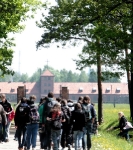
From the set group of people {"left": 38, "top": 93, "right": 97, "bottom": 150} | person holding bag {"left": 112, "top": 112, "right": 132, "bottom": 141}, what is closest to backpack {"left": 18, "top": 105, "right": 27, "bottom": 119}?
group of people {"left": 38, "top": 93, "right": 97, "bottom": 150}

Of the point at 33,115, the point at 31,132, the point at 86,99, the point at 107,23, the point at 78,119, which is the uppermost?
the point at 107,23

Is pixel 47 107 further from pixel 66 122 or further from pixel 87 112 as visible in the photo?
pixel 87 112

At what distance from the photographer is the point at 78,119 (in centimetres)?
1775

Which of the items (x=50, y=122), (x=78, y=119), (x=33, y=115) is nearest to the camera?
(x=50, y=122)

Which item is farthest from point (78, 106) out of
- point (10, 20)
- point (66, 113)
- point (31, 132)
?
point (10, 20)

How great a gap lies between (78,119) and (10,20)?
749 inches

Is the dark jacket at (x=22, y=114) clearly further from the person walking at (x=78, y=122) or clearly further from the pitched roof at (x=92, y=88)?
the pitched roof at (x=92, y=88)

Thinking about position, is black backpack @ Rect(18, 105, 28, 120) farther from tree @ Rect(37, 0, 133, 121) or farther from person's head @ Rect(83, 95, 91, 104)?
tree @ Rect(37, 0, 133, 121)

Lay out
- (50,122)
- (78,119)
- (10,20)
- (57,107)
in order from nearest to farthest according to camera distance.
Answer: (57,107) → (50,122) → (78,119) → (10,20)

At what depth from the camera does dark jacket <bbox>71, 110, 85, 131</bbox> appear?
1767 cm

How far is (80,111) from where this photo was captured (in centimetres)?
1769

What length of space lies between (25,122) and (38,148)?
7.80ft

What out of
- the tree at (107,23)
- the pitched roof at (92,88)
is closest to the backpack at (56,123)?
the tree at (107,23)

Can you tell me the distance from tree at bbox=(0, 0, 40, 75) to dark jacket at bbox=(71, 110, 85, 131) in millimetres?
16144
